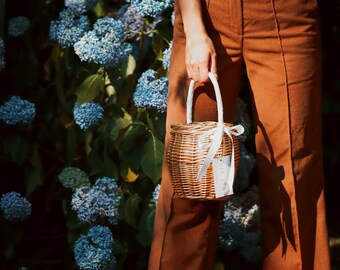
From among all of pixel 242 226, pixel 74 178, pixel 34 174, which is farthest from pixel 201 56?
pixel 242 226

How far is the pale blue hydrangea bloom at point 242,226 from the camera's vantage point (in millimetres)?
3729

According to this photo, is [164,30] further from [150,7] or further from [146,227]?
[146,227]

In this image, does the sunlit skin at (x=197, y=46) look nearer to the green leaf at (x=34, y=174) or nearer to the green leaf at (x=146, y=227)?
the green leaf at (x=146, y=227)

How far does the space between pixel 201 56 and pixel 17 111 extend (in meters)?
1.15

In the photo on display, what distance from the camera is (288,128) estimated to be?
8.55ft

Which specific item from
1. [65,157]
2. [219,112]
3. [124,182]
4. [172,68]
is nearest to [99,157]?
[124,182]

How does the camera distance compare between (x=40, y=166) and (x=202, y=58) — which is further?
(x=40, y=166)

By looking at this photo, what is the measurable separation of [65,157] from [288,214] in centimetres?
145

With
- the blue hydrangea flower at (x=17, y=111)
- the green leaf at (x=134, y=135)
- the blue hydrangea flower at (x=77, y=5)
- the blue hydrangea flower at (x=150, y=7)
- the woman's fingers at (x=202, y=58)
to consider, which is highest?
the woman's fingers at (x=202, y=58)

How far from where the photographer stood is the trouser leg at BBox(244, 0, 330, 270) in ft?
8.39

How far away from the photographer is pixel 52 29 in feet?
11.5

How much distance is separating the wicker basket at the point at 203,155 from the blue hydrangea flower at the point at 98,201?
2.71 feet

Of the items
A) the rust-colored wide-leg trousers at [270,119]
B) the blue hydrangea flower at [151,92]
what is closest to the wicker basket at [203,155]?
the rust-colored wide-leg trousers at [270,119]

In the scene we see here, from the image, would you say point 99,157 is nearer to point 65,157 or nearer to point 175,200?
point 65,157
